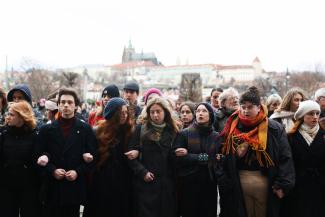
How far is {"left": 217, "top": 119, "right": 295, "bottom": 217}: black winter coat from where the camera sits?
4.65 meters

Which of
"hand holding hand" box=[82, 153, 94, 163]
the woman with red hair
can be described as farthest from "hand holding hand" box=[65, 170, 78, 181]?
the woman with red hair

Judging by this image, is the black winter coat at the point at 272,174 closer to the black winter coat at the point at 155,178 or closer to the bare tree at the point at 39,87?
the black winter coat at the point at 155,178

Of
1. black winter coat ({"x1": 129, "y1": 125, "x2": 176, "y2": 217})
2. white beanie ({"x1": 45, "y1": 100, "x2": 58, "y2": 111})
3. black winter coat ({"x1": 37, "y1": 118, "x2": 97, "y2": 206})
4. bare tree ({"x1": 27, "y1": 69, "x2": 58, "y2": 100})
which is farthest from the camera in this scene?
bare tree ({"x1": 27, "y1": 69, "x2": 58, "y2": 100})

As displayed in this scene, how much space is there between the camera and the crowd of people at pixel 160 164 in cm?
475

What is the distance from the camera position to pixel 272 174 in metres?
4.70

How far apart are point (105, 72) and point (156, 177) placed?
154 m

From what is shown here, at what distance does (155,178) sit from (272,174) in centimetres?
141

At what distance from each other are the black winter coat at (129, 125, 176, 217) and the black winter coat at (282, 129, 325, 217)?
1550 millimetres

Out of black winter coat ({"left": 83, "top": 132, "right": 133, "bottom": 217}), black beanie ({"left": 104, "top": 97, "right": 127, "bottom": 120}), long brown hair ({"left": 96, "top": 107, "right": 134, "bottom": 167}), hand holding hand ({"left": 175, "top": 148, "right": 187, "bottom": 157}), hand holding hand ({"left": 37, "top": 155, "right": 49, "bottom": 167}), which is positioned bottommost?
black winter coat ({"left": 83, "top": 132, "right": 133, "bottom": 217})

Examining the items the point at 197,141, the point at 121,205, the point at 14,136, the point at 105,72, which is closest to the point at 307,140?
the point at 197,141

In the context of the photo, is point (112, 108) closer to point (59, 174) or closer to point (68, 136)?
point (68, 136)

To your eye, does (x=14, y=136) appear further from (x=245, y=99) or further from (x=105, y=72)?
(x=105, y=72)

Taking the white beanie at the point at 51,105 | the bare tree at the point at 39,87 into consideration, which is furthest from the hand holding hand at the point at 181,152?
the bare tree at the point at 39,87

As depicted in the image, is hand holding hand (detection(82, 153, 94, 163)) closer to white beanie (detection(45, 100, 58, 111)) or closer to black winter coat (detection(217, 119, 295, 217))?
black winter coat (detection(217, 119, 295, 217))
